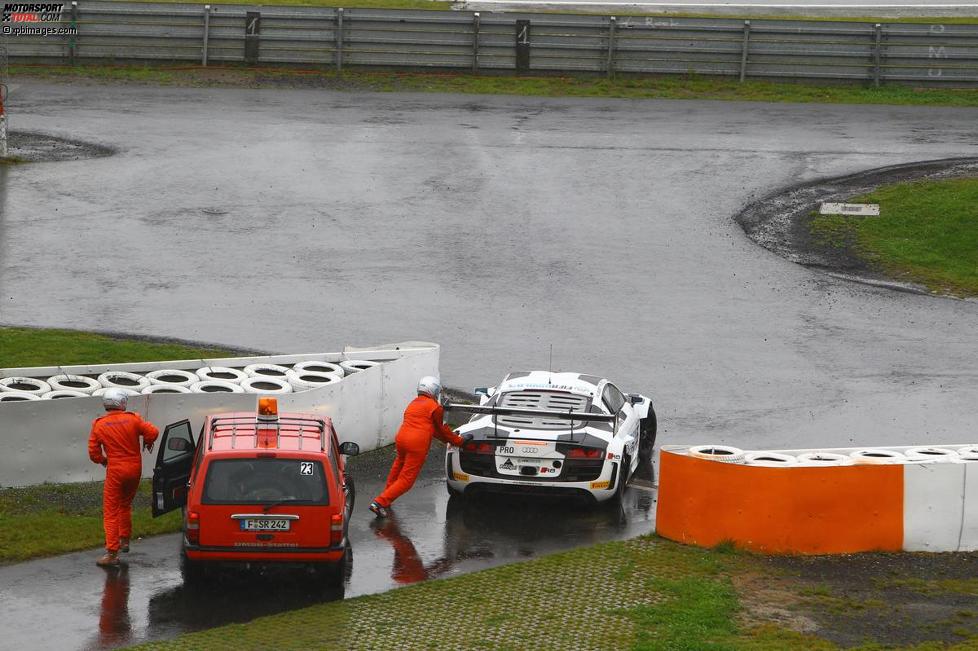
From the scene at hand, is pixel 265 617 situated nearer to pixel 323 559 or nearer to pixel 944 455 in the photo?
pixel 323 559

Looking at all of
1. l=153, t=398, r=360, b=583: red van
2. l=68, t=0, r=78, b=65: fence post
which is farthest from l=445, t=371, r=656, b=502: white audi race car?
l=68, t=0, r=78, b=65: fence post

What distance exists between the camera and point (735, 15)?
141 feet

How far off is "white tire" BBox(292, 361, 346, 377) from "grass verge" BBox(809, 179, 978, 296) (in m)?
11.8

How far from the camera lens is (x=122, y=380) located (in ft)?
57.8

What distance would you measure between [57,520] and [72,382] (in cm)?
282

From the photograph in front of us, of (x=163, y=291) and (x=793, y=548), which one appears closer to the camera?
(x=793, y=548)

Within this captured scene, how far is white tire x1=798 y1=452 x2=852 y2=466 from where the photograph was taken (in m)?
14.0

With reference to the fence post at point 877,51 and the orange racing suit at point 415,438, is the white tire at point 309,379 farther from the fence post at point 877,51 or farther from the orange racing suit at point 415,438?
the fence post at point 877,51

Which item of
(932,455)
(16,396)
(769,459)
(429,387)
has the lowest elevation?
(769,459)

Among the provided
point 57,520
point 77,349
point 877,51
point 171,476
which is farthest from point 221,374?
point 877,51

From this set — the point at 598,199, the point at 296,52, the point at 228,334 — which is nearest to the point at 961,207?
the point at 598,199

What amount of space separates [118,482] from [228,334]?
884 centimetres

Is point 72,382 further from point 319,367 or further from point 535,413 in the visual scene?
point 535,413

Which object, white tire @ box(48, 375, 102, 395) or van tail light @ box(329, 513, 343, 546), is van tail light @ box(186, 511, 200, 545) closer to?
van tail light @ box(329, 513, 343, 546)
